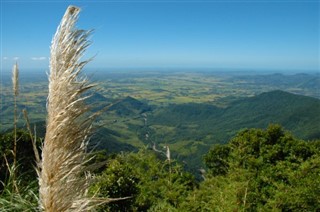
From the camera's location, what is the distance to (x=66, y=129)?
161 centimetres

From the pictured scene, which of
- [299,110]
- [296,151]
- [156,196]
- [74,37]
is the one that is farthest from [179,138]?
[74,37]

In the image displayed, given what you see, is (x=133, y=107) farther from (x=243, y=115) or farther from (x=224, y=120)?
(x=243, y=115)

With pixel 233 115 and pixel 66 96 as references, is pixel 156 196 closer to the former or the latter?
pixel 66 96

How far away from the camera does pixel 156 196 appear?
428 inches

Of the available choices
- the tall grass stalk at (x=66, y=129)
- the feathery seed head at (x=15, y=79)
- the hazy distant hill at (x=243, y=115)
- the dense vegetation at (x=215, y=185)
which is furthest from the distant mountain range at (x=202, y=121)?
the tall grass stalk at (x=66, y=129)

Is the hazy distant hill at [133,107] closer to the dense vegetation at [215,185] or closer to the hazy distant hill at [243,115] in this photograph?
the hazy distant hill at [243,115]

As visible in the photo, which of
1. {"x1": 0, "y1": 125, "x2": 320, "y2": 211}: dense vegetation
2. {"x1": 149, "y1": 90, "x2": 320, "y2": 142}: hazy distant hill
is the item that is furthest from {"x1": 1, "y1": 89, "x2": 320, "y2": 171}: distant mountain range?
{"x1": 0, "y1": 125, "x2": 320, "y2": 211}: dense vegetation

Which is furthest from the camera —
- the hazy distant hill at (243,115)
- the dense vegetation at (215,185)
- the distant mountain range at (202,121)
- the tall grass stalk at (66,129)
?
the hazy distant hill at (243,115)

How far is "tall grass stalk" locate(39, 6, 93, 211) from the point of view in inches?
62.9

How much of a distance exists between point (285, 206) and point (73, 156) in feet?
24.7

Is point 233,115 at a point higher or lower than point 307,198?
lower

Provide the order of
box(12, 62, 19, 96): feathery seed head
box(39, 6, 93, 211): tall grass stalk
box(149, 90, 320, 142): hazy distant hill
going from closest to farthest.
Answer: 1. box(39, 6, 93, 211): tall grass stalk
2. box(12, 62, 19, 96): feathery seed head
3. box(149, 90, 320, 142): hazy distant hill

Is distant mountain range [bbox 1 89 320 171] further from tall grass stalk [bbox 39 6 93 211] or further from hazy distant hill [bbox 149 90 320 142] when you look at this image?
tall grass stalk [bbox 39 6 93 211]

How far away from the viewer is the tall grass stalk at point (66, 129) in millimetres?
1598
